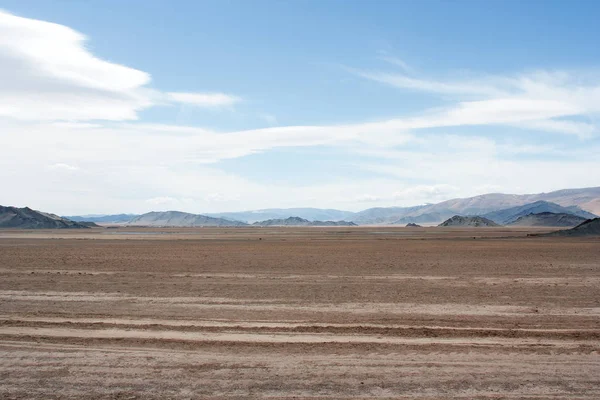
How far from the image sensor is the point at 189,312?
43.3 feet

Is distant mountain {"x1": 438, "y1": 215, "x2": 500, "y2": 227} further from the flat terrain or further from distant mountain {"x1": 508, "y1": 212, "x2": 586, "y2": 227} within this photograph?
the flat terrain

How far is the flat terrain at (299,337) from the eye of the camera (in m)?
7.55

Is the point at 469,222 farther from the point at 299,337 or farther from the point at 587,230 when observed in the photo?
the point at 299,337

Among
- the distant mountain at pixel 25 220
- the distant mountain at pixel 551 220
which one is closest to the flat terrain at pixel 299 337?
the distant mountain at pixel 25 220

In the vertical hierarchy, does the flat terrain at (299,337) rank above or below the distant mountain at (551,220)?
below

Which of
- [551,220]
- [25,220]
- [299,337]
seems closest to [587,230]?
[299,337]

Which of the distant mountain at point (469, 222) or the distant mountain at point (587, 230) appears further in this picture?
the distant mountain at point (469, 222)

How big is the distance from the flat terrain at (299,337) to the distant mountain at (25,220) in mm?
108528

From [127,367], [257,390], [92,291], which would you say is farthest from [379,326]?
[92,291]

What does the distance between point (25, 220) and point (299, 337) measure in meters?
127

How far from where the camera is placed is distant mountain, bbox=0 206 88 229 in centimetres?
11727

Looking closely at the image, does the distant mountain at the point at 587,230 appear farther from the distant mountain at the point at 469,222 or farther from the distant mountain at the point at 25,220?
the distant mountain at the point at 25,220

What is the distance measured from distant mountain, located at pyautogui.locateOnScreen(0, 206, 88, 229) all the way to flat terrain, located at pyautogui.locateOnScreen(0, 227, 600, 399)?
108528 mm

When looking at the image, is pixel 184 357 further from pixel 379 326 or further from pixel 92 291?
pixel 92 291
